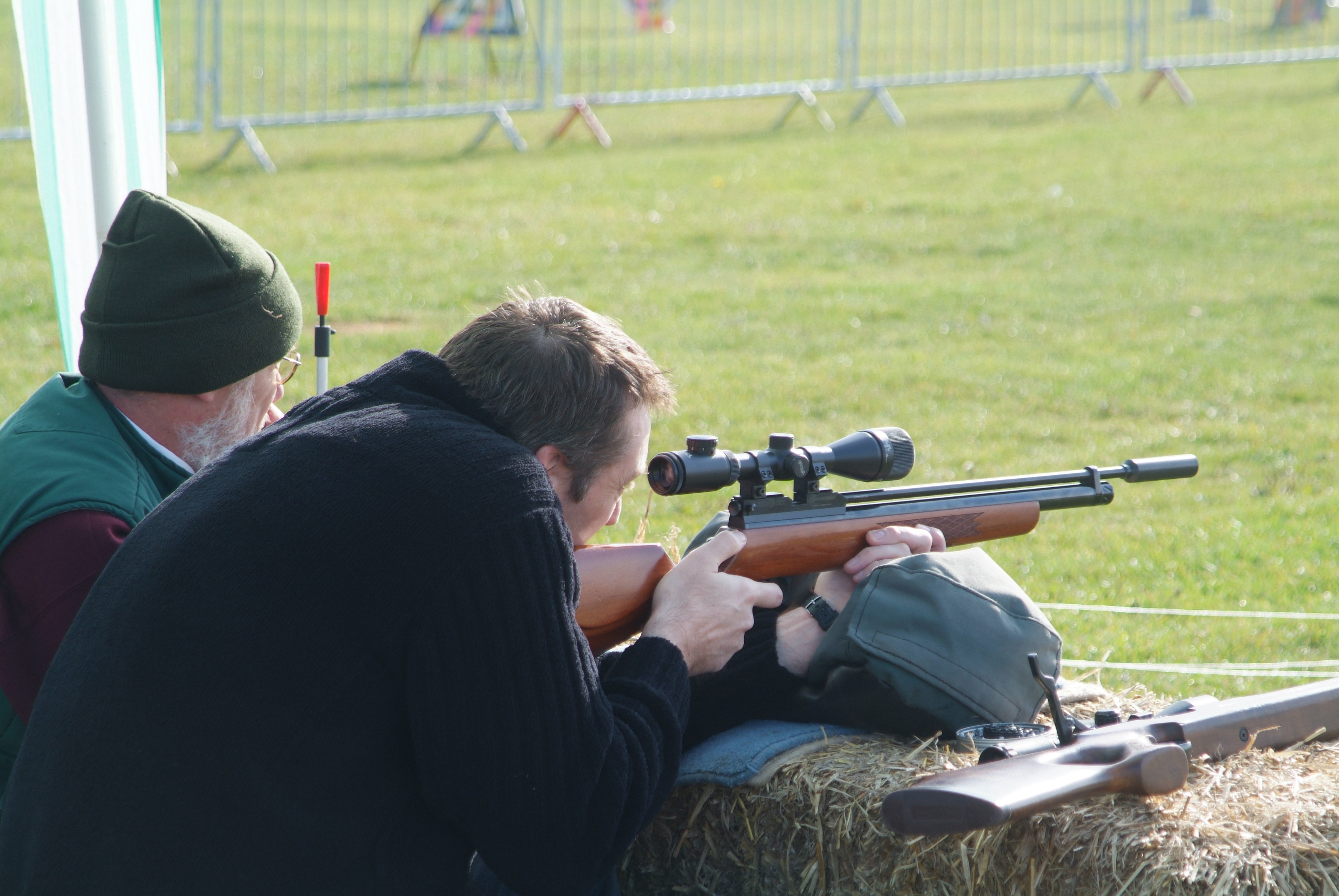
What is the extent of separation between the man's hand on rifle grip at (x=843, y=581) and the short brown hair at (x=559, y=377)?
67 cm

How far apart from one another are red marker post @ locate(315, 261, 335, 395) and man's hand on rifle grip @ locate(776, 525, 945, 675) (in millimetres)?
1509

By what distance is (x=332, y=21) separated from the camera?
85.8 ft

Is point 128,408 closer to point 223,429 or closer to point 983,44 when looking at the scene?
point 223,429

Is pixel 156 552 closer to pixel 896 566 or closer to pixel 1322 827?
pixel 896 566

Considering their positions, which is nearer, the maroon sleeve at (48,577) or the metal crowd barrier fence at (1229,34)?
the maroon sleeve at (48,577)

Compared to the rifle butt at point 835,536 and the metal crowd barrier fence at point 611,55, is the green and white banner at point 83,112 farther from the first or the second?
the metal crowd barrier fence at point 611,55

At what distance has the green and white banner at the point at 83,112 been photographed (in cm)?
400

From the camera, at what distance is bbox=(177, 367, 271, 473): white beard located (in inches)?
123

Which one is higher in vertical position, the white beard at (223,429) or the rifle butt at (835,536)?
the white beard at (223,429)

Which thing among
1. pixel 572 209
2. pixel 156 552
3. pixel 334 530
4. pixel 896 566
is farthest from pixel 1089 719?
pixel 572 209

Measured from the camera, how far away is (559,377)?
103 inches

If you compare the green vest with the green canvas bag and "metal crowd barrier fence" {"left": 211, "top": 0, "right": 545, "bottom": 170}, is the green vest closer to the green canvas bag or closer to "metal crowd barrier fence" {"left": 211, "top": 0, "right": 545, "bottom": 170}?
the green canvas bag

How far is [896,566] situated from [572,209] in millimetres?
9870

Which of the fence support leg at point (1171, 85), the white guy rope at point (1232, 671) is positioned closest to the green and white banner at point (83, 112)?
the white guy rope at point (1232, 671)
